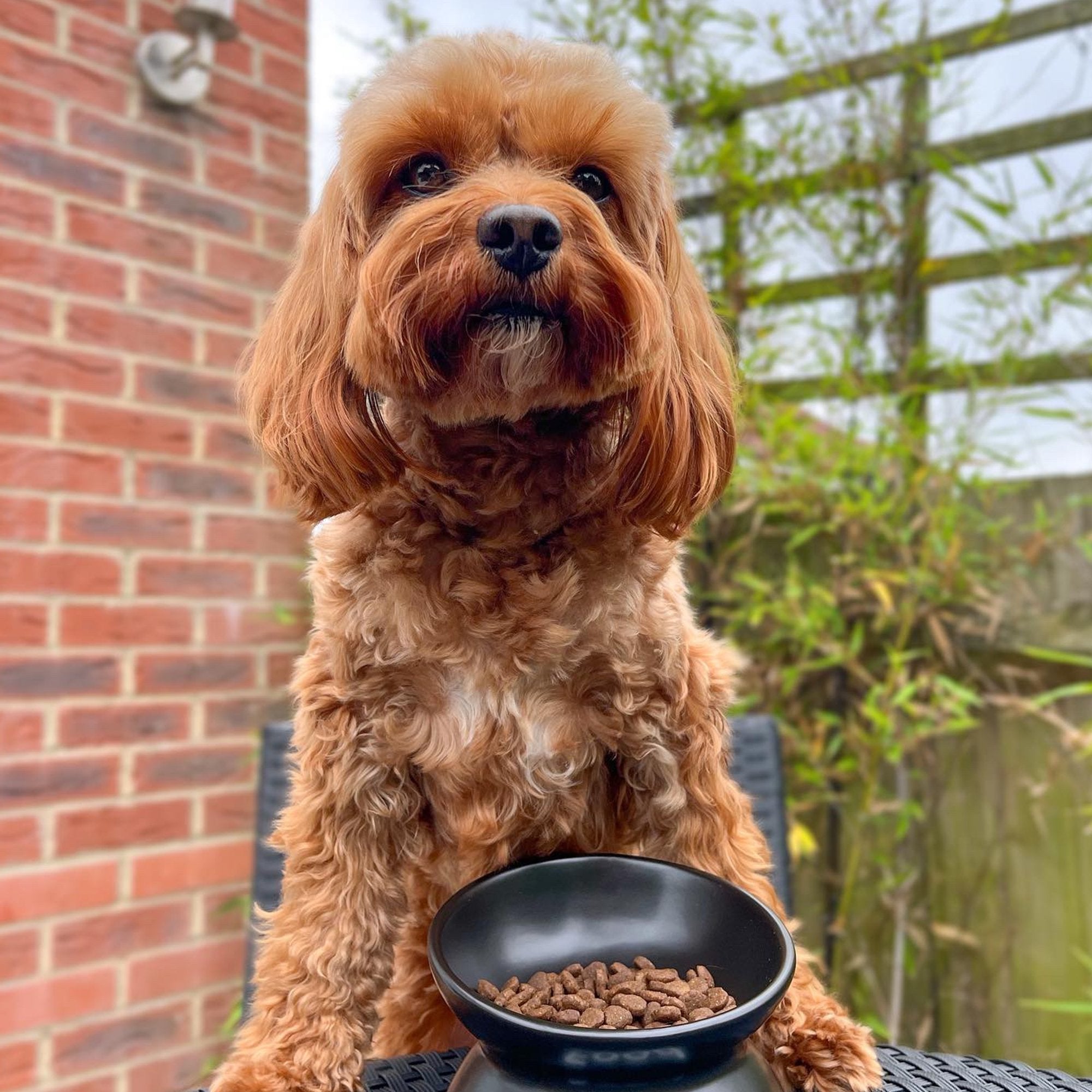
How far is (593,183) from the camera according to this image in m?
1.08

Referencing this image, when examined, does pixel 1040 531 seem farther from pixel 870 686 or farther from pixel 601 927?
pixel 601 927

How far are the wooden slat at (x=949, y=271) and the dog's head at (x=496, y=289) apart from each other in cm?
149

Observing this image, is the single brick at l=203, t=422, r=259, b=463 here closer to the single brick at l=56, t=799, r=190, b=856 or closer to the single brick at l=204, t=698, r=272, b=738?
the single brick at l=204, t=698, r=272, b=738

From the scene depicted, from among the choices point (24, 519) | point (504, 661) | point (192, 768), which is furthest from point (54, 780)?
point (504, 661)

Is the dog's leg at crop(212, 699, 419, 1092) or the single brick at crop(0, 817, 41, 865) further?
the single brick at crop(0, 817, 41, 865)

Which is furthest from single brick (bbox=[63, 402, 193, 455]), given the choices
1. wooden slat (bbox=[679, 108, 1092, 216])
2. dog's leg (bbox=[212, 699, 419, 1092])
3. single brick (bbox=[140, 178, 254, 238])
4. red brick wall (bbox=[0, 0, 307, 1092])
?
wooden slat (bbox=[679, 108, 1092, 216])

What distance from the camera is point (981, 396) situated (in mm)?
2346

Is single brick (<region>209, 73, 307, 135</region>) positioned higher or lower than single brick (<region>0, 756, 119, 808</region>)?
higher

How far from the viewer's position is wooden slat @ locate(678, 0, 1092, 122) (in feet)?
7.47

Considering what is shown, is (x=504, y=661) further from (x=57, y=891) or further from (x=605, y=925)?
(x=57, y=891)

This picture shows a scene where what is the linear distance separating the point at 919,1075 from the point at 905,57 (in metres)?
2.33

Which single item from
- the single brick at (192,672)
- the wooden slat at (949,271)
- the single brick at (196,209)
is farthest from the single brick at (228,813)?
the wooden slat at (949,271)

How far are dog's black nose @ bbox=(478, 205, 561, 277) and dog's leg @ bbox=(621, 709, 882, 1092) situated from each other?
532mm

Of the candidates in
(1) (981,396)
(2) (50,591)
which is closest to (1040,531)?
(1) (981,396)
